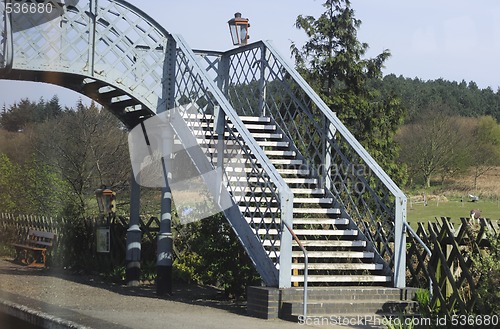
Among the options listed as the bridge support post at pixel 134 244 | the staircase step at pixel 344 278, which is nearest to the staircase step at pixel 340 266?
the staircase step at pixel 344 278

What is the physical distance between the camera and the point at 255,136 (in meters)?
14.9

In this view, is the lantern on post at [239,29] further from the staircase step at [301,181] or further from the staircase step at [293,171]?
the staircase step at [301,181]

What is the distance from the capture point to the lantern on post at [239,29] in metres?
15.6

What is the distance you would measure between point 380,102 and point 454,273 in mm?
10052

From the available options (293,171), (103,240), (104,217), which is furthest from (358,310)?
(104,217)

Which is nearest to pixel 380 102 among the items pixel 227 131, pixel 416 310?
pixel 227 131

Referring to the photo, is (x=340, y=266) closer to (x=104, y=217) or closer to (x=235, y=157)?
(x=235, y=157)

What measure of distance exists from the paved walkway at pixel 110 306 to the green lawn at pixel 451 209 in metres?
24.7

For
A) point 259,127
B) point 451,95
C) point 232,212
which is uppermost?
point 451,95

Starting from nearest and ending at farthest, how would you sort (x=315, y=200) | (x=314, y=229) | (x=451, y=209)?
(x=314, y=229), (x=315, y=200), (x=451, y=209)

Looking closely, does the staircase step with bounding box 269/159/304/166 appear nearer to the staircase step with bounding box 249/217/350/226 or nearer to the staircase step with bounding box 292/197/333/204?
the staircase step with bounding box 292/197/333/204

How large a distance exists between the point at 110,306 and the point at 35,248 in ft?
29.4

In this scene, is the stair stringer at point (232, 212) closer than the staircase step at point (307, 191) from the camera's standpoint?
Yes

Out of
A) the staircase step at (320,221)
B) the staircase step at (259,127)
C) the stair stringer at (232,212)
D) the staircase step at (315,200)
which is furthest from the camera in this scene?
the staircase step at (259,127)
